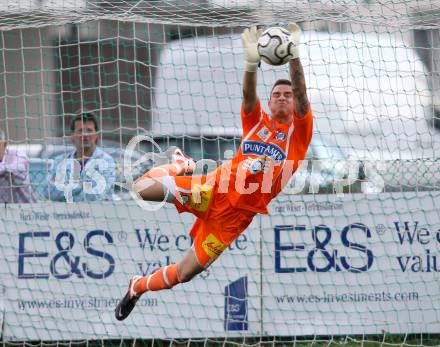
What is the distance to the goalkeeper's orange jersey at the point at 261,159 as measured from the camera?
6.34 meters

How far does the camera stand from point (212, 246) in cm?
655

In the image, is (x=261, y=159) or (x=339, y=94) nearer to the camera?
(x=261, y=159)

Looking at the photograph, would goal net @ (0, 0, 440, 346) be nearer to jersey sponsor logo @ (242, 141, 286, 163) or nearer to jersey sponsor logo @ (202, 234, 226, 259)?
jersey sponsor logo @ (202, 234, 226, 259)

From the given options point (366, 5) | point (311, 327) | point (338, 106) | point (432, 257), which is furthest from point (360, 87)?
point (311, 327)

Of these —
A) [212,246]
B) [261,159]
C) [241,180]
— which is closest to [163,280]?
[212,246]

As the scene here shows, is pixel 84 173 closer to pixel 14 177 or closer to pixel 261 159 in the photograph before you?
pixel 14 177

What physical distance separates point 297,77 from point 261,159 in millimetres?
697

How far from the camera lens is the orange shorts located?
647cm

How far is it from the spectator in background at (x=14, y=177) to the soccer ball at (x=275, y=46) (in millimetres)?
3309

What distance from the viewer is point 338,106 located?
8375 millimetres

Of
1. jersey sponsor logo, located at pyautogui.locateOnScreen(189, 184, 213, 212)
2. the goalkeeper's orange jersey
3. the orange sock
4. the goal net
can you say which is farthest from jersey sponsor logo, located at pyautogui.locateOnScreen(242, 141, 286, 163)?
the goal net

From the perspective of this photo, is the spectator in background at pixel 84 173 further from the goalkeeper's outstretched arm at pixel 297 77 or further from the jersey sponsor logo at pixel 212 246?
the goalkeeper's outstretched arm at pixel 297 77

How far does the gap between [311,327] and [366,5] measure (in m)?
2.84

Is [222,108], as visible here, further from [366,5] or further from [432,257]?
[432,257]
